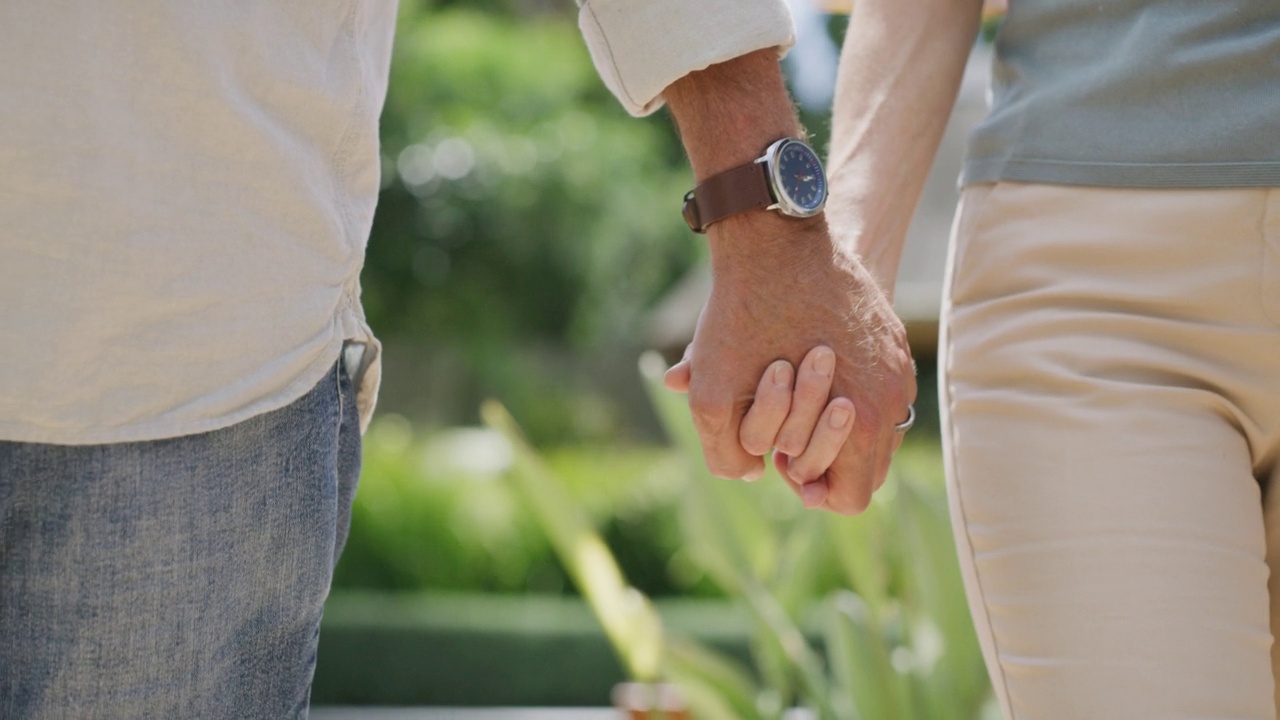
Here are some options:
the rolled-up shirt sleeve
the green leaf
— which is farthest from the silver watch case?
the green leaf

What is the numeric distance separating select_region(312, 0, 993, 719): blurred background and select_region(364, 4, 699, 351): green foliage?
0.11ft

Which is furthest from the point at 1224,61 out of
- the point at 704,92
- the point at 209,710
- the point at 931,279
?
the point at 931,279

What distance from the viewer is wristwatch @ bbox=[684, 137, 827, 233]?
1477 millimetres

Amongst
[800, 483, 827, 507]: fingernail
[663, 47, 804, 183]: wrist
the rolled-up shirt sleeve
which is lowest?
[800, 483, 827, 507]: fingernail

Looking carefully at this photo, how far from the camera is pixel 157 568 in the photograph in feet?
3.94

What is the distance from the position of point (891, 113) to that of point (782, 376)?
0.42 m

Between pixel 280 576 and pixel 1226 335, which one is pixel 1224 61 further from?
pixel 280 576

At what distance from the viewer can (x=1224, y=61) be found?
1.39m

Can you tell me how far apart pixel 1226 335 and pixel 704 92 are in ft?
2.03

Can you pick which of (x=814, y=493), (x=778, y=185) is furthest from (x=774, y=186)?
(x=814, y=493)

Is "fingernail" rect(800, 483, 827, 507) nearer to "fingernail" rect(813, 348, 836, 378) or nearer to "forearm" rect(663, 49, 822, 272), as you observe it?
"fingernail" rect(813, 348, 836, 378)

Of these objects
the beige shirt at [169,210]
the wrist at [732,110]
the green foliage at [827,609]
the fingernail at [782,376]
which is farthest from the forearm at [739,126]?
the green foliage at [827,609]

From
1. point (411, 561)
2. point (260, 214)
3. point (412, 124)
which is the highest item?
point (260, 214)

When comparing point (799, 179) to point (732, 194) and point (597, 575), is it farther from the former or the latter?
point (597, 575)
